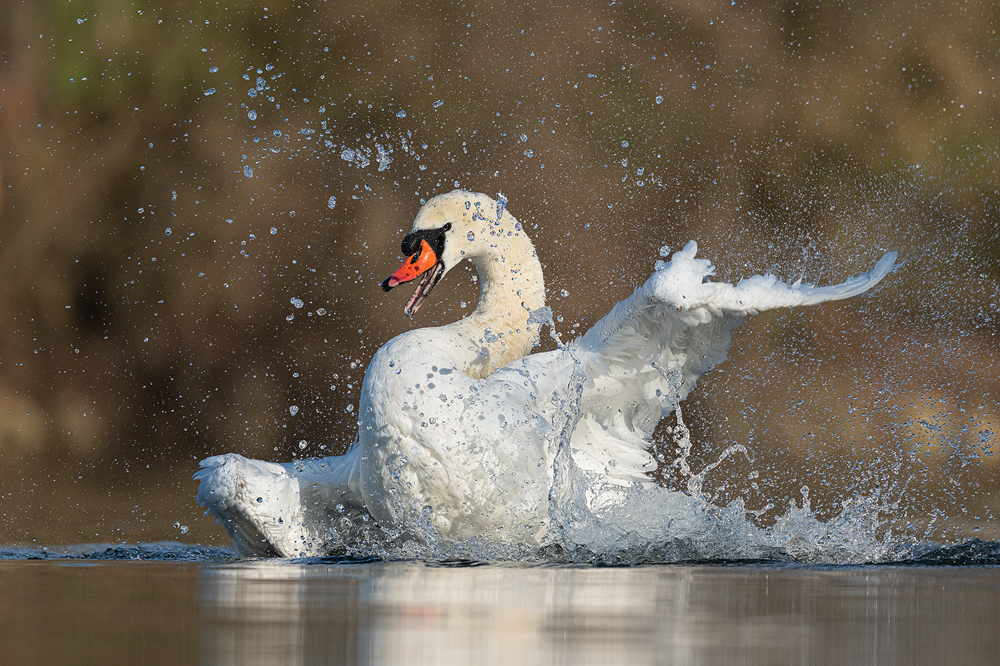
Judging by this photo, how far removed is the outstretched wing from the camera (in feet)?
16.5

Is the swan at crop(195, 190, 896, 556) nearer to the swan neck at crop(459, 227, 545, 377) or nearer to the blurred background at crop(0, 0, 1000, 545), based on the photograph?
the swan neck at crop(459, 227, 545, 377)

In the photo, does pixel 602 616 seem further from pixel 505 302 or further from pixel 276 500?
pixel 505 302

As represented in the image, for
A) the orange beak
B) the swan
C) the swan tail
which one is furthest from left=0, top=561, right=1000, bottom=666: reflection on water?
the orange beak

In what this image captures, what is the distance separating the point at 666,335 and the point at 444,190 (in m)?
6.27

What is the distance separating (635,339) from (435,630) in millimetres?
2471

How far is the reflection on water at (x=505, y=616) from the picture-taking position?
8.85ft

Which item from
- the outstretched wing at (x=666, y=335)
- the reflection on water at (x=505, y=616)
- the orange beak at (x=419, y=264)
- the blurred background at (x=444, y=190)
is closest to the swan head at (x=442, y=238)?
the orange beak at (x=419, y=264)

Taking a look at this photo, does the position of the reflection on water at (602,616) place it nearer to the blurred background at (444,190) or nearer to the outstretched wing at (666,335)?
the outstretched wing at (666,335)

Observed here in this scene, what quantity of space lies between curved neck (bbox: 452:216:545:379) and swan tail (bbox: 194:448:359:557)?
76 cm

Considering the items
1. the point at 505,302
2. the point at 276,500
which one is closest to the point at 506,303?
the point at 505,302

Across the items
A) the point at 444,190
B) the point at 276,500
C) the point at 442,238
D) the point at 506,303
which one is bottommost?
the point at 276,500

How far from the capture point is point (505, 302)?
5.96m

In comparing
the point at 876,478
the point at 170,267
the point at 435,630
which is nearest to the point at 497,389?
the point at 435,630

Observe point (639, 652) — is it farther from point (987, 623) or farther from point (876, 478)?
point (876, 478)
